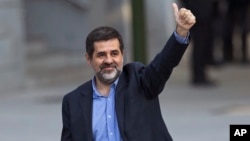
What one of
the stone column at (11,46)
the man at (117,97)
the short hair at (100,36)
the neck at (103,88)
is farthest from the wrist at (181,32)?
the stone column at (11,46)

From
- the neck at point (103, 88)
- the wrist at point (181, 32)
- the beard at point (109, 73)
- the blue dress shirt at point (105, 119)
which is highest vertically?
the wrist at point (181, 32)

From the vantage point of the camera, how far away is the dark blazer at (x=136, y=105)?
4430 millimetres

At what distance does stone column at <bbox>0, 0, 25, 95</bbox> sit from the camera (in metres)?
14.6

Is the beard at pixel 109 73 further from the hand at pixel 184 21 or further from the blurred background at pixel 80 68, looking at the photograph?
the blurred background at pixel 80 68

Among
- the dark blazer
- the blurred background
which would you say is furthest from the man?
the blurred background

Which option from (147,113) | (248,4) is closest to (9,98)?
(248,4)

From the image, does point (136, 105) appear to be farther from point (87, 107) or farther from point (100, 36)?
point (100, 36)

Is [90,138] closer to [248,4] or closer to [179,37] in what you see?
[179,37]

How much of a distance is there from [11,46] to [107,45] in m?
10.5

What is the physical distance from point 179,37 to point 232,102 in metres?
8.37

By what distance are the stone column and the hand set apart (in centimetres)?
1021

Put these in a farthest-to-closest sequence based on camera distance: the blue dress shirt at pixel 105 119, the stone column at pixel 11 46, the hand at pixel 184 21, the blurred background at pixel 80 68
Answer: the stone column at pixel 11 46
the blurred background at pixel 80 68
the blue dress shirt at pixel 105 119
the hand at pixel 184 21

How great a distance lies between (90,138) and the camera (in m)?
4.42

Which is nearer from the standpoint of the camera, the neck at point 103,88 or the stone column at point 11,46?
the neck at point 103,88
